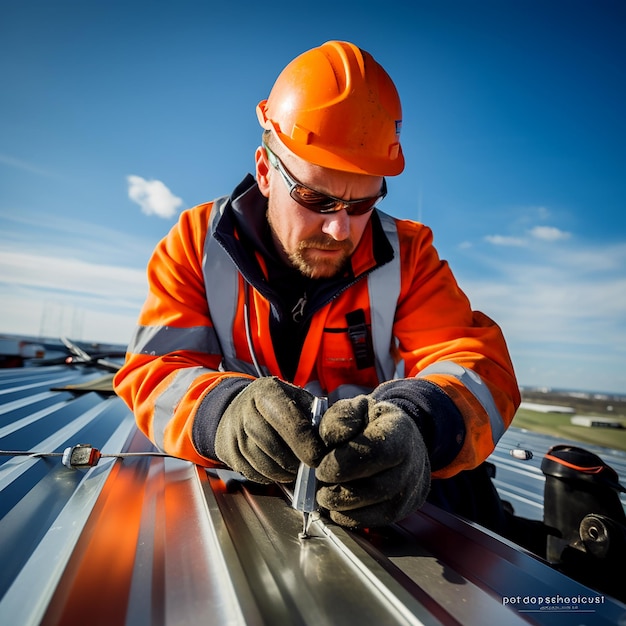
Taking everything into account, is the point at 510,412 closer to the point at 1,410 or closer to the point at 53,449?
the point at 53,449

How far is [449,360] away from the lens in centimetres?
145

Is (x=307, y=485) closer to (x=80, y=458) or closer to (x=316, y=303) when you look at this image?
(x=80, y=458)

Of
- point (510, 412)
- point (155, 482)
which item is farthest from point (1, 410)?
point (510, 412)

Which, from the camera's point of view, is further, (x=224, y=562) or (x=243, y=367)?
(x=243, y=367)

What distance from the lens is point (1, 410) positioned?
79.5 inches

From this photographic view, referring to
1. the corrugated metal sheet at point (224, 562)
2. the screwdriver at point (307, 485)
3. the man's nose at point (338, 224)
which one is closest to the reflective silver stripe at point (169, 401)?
the corrugated metal sheet at point (224, 562)

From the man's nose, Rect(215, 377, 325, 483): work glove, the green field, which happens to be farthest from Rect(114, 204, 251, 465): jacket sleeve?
the green field

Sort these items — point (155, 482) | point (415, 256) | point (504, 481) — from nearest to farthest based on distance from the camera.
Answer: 1. point (155, 482)
2. point (415, 256)
3. point (504, 481)

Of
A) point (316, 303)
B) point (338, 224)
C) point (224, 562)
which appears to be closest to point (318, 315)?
point (316, 303)

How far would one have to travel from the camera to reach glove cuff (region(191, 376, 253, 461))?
1.18 m

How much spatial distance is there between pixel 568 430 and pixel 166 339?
3732mm

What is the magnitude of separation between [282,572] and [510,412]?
3.23 ft

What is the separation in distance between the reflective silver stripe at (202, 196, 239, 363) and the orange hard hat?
54 cm

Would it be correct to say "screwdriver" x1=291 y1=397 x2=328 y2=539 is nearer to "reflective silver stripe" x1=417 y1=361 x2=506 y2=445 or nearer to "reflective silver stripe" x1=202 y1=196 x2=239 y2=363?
"reflective silver stripe" x1=417 y1=361 x2=506 y2=445
